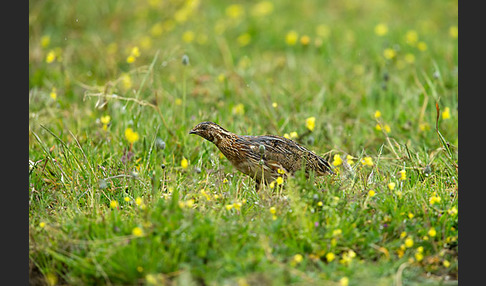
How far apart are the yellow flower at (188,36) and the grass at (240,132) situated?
0.25 ft

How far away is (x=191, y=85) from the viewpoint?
340 inches

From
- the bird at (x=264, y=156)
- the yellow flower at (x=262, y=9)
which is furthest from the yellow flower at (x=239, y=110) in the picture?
the yellow flower at (x=262, y=9)

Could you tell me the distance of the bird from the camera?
5754 millimetres

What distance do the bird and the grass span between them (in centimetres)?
18

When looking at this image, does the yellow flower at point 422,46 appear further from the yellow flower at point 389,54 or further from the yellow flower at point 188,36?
the yellow flower at point 188,36

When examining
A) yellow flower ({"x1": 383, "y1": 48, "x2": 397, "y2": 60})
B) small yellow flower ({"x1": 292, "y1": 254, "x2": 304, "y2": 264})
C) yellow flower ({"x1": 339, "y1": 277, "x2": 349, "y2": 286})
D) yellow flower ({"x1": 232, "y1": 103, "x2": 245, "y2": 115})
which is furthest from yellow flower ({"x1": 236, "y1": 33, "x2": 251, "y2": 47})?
yellow flower ({"x1": 339, "y1": 277, "x2": 349, "y2": 286})

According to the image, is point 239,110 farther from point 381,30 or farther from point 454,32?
point 454,32

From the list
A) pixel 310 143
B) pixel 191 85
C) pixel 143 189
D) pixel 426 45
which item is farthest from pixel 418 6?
pixel 143 189

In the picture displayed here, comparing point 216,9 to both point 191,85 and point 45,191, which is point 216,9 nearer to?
point 191,85

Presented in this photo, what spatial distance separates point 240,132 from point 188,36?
3577 millimetres

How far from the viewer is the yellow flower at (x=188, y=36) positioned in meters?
10.0

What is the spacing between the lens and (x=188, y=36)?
1007 cm

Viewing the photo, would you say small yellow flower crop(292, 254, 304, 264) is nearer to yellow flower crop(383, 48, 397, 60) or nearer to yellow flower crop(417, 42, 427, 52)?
yellow flower crop(383, 48, 397, 60)

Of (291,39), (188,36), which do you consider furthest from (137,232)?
(291,39)
